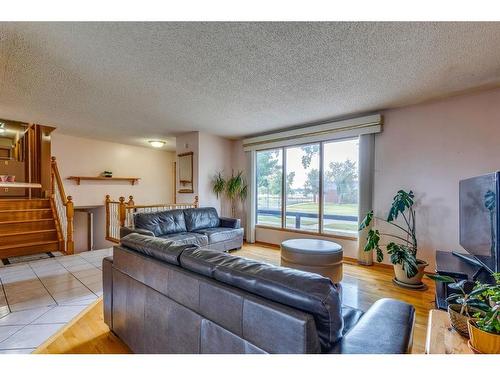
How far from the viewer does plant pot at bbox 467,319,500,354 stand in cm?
83

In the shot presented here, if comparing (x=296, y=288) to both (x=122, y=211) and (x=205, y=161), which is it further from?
(x=205, y=161)

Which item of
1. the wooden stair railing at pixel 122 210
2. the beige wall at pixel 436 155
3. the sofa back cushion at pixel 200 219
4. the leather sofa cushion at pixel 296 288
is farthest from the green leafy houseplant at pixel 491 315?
the wooden stair railing at pixel 122 210

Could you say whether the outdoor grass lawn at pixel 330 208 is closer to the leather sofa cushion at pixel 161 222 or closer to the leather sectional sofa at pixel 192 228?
the leather sectional sofa at pixel 192 228

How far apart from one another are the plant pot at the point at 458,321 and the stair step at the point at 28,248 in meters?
5.46

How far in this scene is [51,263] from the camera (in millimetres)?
3590

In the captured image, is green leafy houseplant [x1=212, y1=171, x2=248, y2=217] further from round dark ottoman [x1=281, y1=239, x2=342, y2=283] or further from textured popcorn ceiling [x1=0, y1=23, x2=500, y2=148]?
round dark ottoman [x1=281, y1=239, x2=342, y2=283]

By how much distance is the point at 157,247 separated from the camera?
4.86 ft

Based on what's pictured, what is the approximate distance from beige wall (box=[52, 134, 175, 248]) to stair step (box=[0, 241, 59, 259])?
5.31ft

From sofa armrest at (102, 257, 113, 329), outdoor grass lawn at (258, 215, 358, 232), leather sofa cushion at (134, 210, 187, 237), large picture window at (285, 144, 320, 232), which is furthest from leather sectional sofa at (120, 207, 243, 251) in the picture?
sofa armrest at (102, 257, 113, 329)

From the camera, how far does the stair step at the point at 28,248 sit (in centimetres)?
379

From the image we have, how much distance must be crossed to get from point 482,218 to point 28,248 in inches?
234

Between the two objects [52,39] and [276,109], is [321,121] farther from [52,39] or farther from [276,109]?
[52,39]
